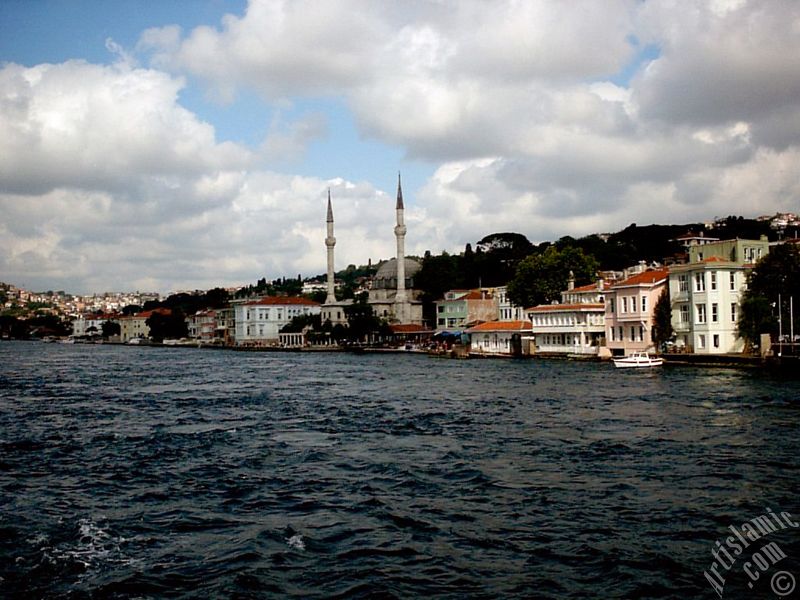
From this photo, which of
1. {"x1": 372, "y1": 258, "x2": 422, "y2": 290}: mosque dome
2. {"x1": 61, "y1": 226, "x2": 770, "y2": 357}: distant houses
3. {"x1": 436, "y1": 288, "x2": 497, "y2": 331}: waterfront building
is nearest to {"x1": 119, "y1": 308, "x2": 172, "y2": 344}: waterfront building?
{"x1": 61, "y1": 226, "x2": 770, "y2": 357}: distant houses

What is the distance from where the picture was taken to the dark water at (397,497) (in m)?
10.1

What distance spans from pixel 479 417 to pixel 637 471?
9570 millimetres

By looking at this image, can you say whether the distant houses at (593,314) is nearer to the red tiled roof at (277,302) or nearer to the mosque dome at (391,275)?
the mosque dome at (391,275)

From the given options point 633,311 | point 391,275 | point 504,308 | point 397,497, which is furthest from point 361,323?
point 397,497

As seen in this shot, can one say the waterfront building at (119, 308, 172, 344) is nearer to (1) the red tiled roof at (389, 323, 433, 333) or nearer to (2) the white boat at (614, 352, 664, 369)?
(1) the red tiled roof at (389, 323, 433, 333)

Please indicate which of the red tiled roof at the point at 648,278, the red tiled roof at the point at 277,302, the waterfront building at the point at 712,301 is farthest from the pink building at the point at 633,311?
the red tiled roof at the point at 277,302

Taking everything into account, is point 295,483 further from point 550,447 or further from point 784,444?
point 784,444

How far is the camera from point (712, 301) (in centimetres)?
4812

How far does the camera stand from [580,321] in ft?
199

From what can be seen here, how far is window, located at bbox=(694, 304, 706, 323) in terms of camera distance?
48.6 meters

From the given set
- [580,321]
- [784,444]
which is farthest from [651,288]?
[784,444]

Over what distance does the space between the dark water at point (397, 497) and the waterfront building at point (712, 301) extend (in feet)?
64.1

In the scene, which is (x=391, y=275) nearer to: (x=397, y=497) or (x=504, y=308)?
(x=504, y=308)

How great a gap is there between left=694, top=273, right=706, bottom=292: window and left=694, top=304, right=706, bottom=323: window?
1015 millimetres
